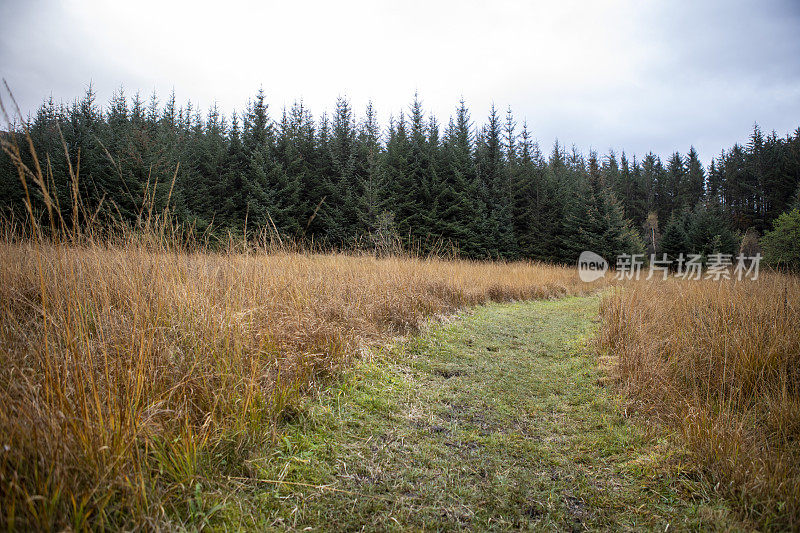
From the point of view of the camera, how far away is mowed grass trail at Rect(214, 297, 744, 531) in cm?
177

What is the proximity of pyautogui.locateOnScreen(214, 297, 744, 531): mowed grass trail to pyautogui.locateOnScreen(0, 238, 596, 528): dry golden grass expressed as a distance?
28 cm

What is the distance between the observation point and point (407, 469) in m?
2.14

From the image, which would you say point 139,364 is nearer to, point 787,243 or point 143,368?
point 143,368

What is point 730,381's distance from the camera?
3150 mm

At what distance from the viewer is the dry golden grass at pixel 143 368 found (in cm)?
133

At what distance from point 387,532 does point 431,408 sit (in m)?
1.41

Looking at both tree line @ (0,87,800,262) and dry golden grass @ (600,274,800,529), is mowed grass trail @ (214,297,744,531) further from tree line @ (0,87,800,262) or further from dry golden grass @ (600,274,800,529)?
tree line @ (0,87,800,262)

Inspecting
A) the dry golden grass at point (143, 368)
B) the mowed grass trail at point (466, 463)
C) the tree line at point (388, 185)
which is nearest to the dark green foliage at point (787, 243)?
the tree line at point (388, 185)

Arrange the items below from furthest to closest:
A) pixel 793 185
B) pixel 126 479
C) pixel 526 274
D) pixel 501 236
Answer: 1. pixel 793 185
2. pixel 501 236
3. pixel 526 274
4. pixel 126 479

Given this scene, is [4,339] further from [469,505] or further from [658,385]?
[658,385]

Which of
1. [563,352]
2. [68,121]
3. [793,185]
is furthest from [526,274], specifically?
[793,185]

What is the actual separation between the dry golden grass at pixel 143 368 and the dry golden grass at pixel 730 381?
9.08 ft

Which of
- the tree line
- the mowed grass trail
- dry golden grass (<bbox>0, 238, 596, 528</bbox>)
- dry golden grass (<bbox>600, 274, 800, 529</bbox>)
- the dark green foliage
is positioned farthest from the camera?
the tree line

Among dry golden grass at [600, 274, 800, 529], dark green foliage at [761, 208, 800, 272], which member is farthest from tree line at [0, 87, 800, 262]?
dry golden grass at [600, 274, 800, 529]
